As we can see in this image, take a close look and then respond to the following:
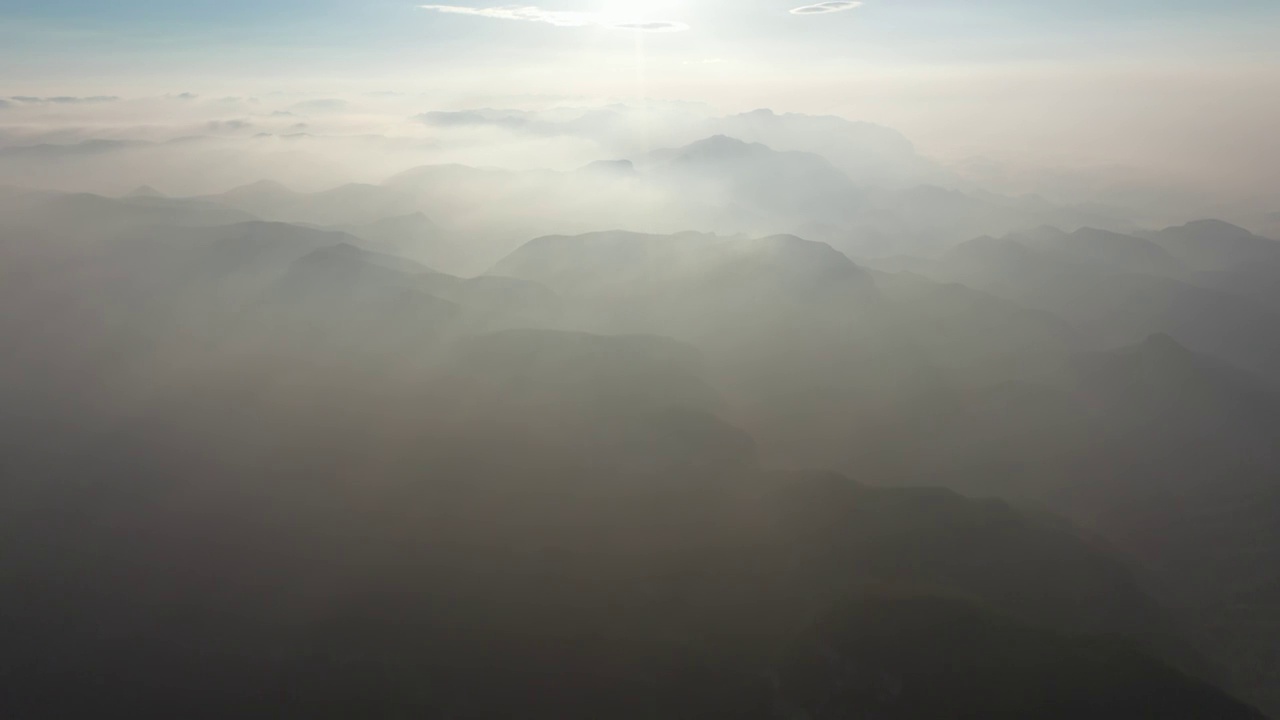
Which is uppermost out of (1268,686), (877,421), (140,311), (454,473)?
(140,311)

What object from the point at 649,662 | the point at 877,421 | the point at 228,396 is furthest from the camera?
the point at 877,421

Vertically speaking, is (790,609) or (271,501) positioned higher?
(271,501)

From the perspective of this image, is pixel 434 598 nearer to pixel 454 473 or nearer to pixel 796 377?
pixel 454 473

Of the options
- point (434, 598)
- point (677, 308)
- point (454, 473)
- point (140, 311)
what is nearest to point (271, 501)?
point (454, 473)

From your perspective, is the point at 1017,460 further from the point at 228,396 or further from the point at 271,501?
the point at 228,396

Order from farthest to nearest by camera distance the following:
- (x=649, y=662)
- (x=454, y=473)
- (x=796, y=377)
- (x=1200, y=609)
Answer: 1. (x=796, y=377)
2. (x=454, y=473)
3. (x=1200, y=609)
4. (x=649, y=662)

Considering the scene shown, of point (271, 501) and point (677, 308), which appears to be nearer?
point (271, 501)

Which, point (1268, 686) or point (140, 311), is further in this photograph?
point (140, 311)

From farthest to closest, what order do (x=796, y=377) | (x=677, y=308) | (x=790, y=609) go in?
(x=677, y=308), (x=796, y=377), (x=790, y=609)

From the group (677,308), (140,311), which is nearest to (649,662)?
(677,308)
